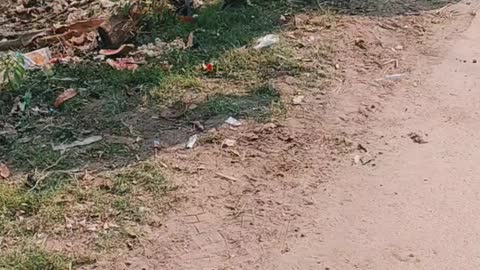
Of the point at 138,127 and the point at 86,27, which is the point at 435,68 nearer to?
the point at 138,127

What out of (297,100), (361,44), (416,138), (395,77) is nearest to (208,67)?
(297,100)

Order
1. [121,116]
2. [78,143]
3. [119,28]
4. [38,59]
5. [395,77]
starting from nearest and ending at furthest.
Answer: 1. [78,143]
2. [121,116]
3. [395,77]
4. [38,59]
5. [119,28]

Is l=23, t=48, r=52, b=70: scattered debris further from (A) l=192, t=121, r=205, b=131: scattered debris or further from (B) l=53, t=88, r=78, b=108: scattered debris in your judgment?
(A) l=192, t=121, r=205, b=131: scattered debris

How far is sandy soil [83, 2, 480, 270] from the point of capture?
9.66 feet

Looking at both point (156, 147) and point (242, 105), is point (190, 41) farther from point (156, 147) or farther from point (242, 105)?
point (156, 147)

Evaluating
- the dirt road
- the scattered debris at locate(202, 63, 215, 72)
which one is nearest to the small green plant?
the scattered debris at locate(202, 63, 215, 72)

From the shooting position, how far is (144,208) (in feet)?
10.5

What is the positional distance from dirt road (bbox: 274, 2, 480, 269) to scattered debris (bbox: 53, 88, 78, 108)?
169cm

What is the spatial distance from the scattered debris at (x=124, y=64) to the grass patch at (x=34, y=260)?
1.85 m

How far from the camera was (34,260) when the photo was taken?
288 centimetres

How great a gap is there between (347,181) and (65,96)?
5.86ft

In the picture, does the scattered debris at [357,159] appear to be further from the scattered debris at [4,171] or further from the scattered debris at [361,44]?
the scattered debris at [4,171]


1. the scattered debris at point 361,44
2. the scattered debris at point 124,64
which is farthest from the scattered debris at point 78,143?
the scattered debris at point 361,44

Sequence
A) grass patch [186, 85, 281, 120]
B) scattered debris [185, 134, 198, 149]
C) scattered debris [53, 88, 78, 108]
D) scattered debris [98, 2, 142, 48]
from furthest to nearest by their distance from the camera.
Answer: scattered debris [98, 2, 142, 48] < scattered debris [53, 88, 78, 108] < grass patch [186, 85, 281, 120] < scattered debris [185, 134, 198, 149]
